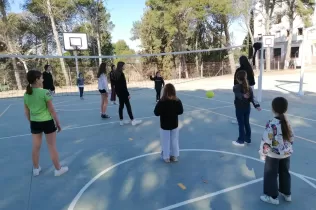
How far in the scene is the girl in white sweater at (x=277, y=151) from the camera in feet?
8.96

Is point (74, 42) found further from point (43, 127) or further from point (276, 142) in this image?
point (276, 142)

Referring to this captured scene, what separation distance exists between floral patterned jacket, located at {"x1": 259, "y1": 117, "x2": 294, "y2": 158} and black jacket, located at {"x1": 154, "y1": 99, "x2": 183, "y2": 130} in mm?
1542

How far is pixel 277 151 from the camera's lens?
276cm

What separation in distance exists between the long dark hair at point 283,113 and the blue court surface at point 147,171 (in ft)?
2.80

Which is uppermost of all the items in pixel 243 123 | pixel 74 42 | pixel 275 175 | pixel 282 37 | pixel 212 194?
pixel 282 37

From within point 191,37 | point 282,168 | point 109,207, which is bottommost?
point 109,207

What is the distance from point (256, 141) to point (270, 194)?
231 cm

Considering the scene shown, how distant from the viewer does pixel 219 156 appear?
14.5ft

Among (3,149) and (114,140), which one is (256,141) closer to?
(114,140)

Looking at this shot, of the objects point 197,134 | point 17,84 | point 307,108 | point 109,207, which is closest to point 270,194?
point 109,207

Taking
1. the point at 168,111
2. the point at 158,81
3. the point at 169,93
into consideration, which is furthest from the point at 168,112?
the point at 158,81

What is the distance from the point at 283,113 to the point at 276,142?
332 millimetres

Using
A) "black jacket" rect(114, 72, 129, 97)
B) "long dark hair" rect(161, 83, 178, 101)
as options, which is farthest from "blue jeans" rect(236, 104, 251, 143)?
"black jacket" rect(114, 72, 129, 97)

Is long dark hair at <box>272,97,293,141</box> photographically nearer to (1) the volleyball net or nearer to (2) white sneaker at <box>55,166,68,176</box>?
(2) white sneaker at <box>55,166,68,176</box>
